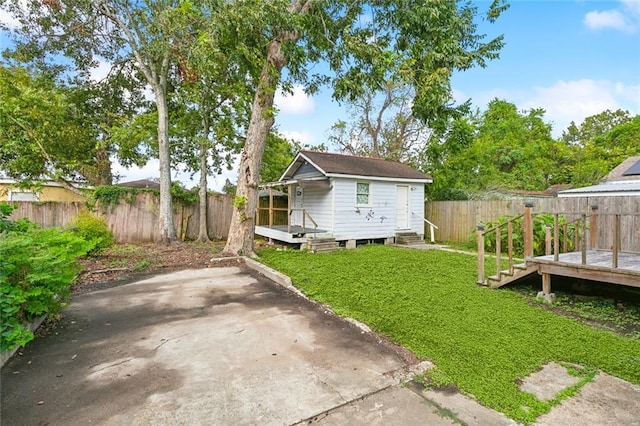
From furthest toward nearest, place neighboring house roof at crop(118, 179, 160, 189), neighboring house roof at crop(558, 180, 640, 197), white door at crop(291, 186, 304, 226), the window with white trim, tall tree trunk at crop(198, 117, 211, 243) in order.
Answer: neighboring house roof at crop(118, 179, 160, 189) → white door at crop(291, 186, 304, 226) → tall tree trunk at crop(198, 117, 211, 243) → the window with white trim → neighboring house roof at crop(558, 180, 640, 197)

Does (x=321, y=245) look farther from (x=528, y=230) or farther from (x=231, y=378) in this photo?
(x=231, y=378)

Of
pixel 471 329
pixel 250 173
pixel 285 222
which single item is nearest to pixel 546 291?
pixel 471 329

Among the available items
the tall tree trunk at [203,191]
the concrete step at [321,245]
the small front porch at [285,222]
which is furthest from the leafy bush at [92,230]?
the concrete step at [321,245]

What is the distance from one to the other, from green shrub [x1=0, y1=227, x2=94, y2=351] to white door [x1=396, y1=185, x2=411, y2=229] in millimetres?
10686

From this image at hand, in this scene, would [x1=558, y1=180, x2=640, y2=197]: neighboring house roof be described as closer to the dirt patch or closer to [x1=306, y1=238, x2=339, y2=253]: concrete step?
[x1=306, y1=238, x2=339, y2=253]: concrete step

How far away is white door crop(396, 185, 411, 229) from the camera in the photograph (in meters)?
12.5

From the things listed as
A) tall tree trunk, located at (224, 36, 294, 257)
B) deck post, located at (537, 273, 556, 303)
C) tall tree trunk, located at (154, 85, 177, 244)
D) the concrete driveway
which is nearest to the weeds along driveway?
the concrete driveway

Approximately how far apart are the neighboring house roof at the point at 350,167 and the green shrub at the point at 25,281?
781 cm

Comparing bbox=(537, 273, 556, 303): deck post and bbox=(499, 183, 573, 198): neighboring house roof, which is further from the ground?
bbox=(499, 183, 573, 198): neighboring house roof

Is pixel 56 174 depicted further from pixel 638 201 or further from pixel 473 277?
pixel 638 201

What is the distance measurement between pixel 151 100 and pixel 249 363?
14976mm

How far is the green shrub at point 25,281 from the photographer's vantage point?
9.16ft

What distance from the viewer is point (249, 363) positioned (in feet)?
9.88

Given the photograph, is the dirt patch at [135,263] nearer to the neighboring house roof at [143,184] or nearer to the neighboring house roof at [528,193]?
the neighboring house roof at [143,184]
